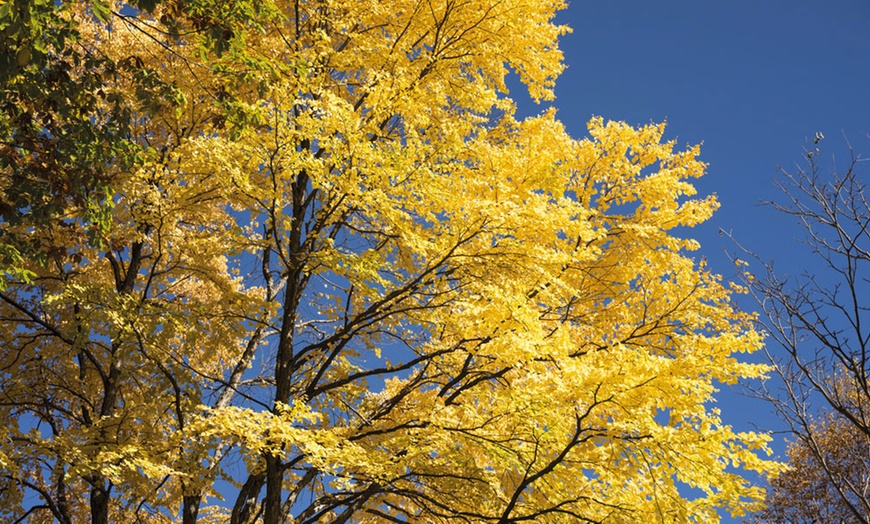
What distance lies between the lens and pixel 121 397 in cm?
952

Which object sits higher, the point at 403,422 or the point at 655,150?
the point at 655,150

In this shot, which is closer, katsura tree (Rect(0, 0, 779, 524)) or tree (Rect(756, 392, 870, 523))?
katsura tree (Rect(0, 0, 779, 524))

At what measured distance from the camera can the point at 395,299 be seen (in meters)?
6.96

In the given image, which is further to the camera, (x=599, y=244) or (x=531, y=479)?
(x=599, y=244)

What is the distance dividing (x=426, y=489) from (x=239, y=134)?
386cm

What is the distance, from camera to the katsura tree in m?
5.50

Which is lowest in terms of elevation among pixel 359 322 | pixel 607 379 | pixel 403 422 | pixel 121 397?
pixel 607 379

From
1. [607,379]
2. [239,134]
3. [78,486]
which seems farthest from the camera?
[78,486]

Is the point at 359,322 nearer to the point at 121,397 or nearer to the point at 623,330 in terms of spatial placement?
the point at 623,330

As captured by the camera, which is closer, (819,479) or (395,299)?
(395,299)

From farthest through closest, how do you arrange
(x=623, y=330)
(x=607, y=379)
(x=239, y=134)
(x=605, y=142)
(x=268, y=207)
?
(x=605, y=142) → (x=623, y=330) → (x=268, y=207) → (x=239, y=134) → (x=607, y=379)

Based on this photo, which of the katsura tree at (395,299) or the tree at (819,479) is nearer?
the katsura tree at (395,299)

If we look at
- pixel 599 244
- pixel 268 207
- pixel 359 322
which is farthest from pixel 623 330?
pixel 268 207

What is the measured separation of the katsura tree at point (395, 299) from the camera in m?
5.50
